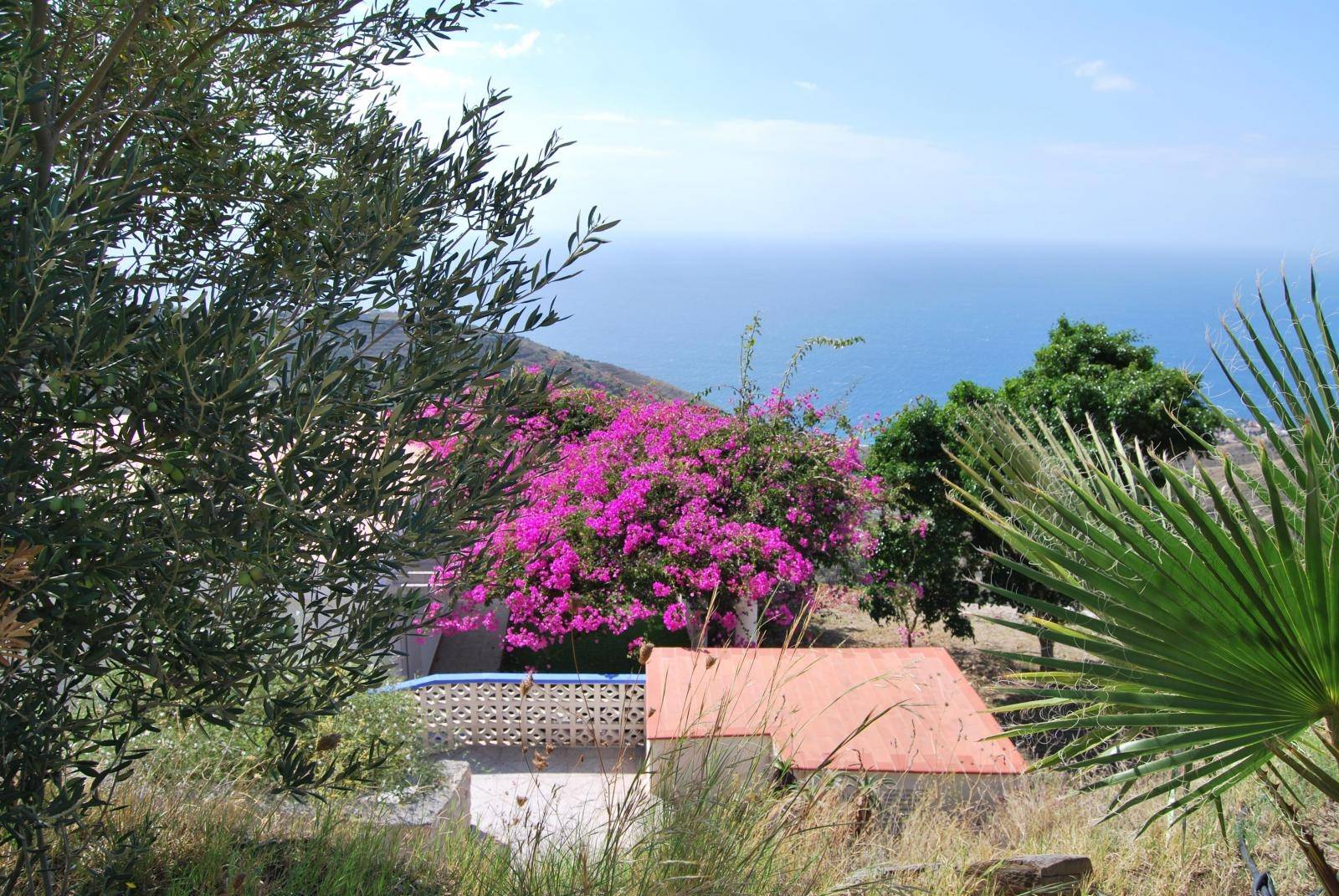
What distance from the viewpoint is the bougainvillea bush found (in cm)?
1031

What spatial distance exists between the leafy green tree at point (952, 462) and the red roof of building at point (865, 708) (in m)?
4.28

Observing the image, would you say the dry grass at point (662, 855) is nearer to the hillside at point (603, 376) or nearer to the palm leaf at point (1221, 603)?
the palm leaf at point (1221, 603)

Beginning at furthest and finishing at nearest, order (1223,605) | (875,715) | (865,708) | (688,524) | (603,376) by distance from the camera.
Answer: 1. (603,376)
2. (688,524)
3. (865,708)
4. (875,715)
5. (1223,605)

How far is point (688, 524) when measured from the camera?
34.6 feet

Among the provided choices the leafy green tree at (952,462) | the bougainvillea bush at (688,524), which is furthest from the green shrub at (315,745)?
the leafy green tree at (952,462)

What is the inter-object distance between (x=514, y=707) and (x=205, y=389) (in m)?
7.98

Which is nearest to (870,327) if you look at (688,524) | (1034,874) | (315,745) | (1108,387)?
(1108,387)

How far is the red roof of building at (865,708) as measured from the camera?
5.99 metres

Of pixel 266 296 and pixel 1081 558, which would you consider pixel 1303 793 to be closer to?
pixel 1081 558

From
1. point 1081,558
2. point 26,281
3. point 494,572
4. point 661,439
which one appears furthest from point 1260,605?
point 661,439

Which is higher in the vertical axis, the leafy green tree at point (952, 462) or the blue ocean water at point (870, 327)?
the blue ocean water at point (870, 327)

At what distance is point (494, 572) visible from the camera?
3490 millimetres

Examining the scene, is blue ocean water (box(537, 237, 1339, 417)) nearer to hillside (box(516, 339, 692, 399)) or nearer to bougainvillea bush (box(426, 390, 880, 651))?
hillside (box(516, 339, 692, 399))

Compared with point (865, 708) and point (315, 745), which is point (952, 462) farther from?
point (315, 745)
